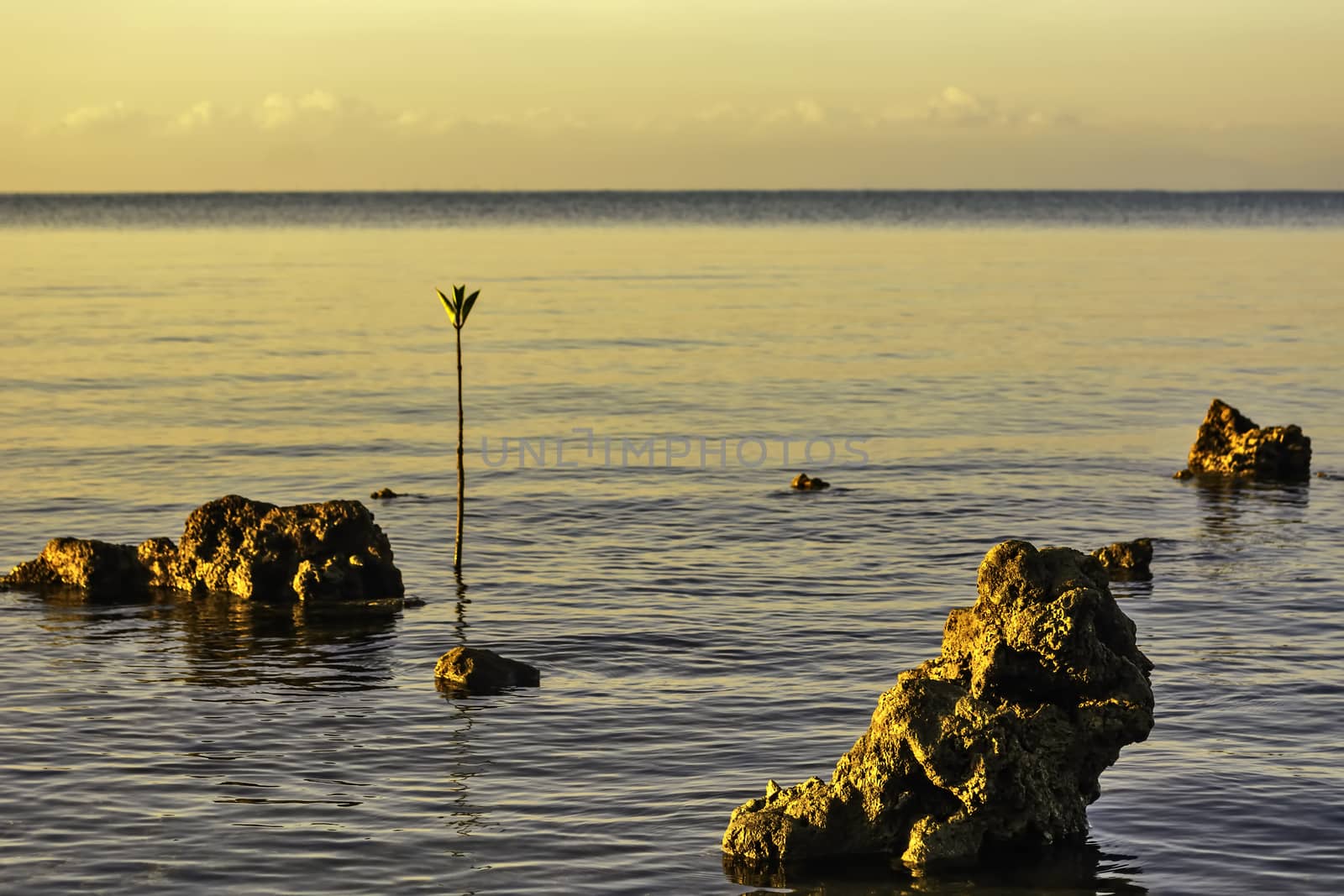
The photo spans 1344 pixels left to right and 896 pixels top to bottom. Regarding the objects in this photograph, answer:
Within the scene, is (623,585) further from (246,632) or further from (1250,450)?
(1250,450)

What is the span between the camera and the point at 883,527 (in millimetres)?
43469

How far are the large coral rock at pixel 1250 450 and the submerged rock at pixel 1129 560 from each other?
1481 cm

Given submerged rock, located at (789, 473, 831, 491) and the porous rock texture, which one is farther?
submerged rock, located at (789, 473, 831, 491)

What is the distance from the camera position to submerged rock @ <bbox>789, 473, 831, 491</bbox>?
48.8 m

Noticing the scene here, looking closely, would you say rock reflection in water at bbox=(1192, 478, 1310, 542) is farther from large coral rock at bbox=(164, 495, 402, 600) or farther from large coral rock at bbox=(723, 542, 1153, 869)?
large coral rock at bbox=(723, 542, 1153, 869)

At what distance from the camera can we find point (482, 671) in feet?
93.3

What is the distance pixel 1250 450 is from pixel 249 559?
2965 centimetres

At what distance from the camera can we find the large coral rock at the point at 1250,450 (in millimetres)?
50312

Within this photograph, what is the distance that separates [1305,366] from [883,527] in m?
40.0

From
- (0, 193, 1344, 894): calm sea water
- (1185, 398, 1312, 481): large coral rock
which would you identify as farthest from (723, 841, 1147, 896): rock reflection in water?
(1185, 398, 1312, 481): large coral rock

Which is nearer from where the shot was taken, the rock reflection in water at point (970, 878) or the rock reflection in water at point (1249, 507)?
the rock reflection in water at point (970, 878)

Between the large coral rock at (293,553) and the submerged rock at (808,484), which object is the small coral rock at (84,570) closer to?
the large coral rock at (293,553)

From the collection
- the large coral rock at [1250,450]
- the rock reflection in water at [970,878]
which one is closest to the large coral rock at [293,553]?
the rock reflection in water at [970,878]

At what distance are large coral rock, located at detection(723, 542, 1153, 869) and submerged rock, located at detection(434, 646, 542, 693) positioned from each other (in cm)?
806
